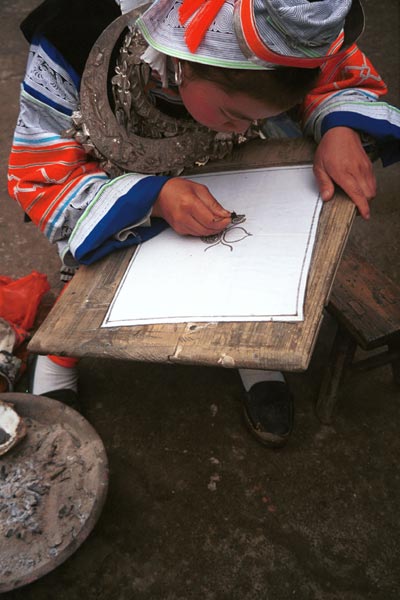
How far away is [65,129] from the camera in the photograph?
1.33 m

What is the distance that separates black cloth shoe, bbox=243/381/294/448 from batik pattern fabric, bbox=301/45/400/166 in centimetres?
83

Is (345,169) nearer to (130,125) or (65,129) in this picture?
(130,125)

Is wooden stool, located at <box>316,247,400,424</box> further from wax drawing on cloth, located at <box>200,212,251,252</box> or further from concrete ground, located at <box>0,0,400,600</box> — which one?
wax drawing on cloth, located at <box>200,212,251,252</box>

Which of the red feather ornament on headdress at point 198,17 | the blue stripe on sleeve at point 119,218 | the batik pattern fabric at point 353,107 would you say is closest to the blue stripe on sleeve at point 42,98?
the blue stripe on sleeve at point 119,218

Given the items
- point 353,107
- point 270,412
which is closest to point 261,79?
point 353,107

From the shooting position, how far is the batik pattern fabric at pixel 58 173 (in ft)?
4.05

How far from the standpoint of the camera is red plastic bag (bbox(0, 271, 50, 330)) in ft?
6.88

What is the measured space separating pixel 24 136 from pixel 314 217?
71cm

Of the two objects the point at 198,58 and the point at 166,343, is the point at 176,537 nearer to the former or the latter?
the point at 166,343

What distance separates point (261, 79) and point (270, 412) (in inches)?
43.9

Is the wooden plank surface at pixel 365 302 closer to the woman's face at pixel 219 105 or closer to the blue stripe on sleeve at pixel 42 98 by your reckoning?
the woman's face at pixel 219 105

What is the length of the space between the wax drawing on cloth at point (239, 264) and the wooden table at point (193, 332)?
0.07ft

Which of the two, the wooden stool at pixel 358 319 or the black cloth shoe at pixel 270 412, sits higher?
the wooden stool at pixel 358 319

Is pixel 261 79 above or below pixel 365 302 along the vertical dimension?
above
